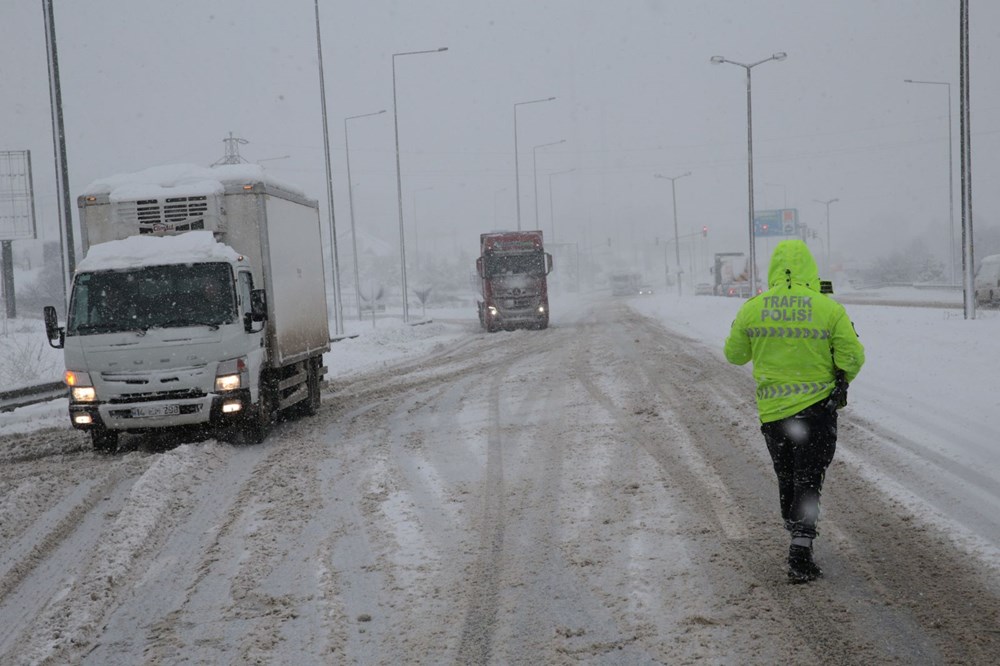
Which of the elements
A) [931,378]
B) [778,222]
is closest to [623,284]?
[778,222]

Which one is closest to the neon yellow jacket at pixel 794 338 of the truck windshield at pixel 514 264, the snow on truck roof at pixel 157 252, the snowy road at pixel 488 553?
the snowy road at pixel 488 553

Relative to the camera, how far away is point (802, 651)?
4.38 meters

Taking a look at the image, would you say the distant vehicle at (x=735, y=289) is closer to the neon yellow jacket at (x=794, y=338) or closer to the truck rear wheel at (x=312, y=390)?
the truck rear wheel at (x=312, y=390)

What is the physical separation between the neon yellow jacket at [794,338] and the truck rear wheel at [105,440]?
8.01m

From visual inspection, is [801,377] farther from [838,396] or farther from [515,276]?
[515,276]

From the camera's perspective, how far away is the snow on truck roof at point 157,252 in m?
11.3

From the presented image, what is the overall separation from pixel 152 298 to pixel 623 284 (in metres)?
83.0

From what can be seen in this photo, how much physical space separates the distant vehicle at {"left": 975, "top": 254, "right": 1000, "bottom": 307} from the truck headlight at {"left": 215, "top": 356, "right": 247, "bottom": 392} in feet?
112

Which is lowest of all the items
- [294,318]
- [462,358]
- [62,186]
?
[462,358]

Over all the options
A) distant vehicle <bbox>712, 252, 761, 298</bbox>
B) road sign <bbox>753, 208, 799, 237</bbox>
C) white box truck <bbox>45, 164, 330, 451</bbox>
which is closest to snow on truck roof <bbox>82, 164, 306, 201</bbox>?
white box truck <bbox>45, 164, 330, 451</bbox>

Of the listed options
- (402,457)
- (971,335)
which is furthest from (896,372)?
(402,457)

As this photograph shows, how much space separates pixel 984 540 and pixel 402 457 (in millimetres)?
5512

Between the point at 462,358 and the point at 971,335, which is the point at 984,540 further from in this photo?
the point at 462,358

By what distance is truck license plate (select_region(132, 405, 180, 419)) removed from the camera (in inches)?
420
